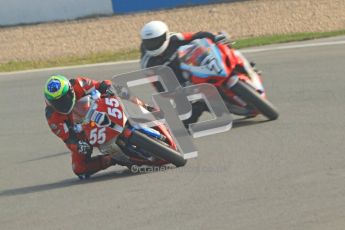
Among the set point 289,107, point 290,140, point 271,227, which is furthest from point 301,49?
point 271,227

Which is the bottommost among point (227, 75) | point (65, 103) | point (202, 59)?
point (227, 75)

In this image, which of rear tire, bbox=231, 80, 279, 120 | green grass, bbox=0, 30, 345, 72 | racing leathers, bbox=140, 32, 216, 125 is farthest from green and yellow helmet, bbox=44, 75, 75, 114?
green grass, bbox=0, 30, 345, 72

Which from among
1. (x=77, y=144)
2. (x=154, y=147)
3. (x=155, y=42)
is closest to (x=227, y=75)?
(x=155, y=42)

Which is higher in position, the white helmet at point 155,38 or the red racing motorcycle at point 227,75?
the white helmet at point 155,38

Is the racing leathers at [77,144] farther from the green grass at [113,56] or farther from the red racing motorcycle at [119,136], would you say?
the green grass at [113,56]

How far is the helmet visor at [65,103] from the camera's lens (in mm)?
9211

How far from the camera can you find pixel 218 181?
8.45m

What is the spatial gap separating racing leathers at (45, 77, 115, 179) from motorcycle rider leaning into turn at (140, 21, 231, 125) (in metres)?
2.00

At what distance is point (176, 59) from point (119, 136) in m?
2.68

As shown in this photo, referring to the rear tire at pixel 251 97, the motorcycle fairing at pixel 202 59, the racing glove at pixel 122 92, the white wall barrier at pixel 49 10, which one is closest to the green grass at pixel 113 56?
the white wall barrier at pixel 49 10

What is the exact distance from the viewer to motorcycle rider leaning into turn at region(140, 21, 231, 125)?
11414mm

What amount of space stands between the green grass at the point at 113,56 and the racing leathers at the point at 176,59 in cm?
687

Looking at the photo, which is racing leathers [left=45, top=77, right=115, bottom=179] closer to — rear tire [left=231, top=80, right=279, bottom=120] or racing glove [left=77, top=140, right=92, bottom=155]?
racing glove [left=77, top=140, right=92, bottom=155]

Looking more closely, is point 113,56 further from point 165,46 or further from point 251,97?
point 251,97
